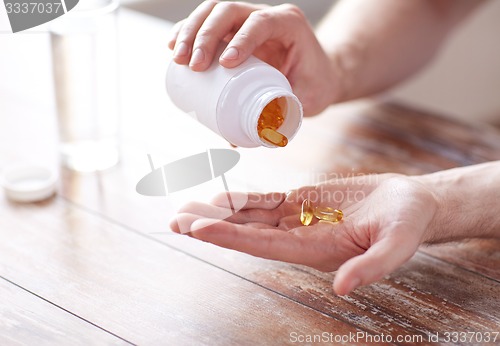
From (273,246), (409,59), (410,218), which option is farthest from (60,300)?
(409,59)

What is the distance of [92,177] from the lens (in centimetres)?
105

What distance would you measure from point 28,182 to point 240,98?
400 millimetres

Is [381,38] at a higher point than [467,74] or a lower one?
higher

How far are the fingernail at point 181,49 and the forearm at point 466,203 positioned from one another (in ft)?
1.12

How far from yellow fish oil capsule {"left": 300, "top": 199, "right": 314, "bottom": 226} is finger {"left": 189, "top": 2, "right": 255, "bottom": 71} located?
0.21 meters

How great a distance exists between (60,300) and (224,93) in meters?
0.29

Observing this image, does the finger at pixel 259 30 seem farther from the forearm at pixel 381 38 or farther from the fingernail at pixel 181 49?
the forearm at pixel 381 38

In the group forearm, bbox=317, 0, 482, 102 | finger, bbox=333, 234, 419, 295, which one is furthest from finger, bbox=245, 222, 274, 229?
forearm, bbox=317, 0, 482, 102

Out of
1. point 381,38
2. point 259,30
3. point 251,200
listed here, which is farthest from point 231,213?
point 381,38

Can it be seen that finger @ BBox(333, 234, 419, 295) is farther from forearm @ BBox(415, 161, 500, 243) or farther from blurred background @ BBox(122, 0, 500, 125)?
blurred background @ BBox(122, 0, 500, 125)

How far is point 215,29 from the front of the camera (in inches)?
34.8

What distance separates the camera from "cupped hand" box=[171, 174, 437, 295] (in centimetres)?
71

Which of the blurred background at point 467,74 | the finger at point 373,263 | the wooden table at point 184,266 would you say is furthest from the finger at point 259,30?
the blurred background at point 467,74

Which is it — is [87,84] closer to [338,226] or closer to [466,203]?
[338,226]
